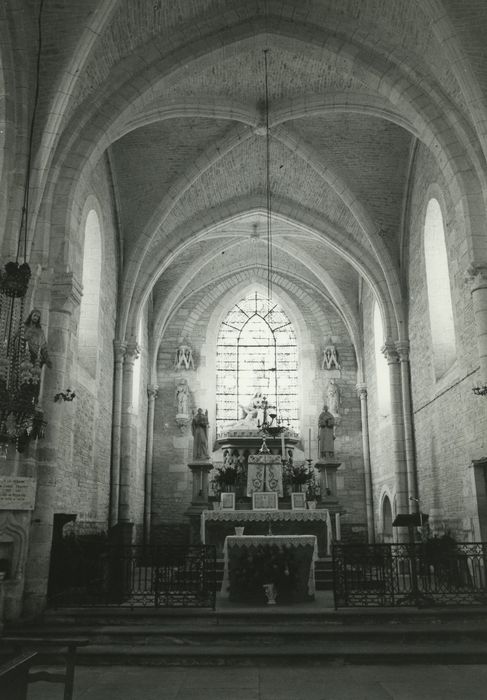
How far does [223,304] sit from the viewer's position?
23625mm

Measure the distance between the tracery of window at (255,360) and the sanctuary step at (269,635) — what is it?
42.5ft

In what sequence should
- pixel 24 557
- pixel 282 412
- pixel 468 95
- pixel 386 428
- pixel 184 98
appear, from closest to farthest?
pixel 24 557
pixel 468 95
pixel 184 98
pixel 386 428
pixel 282 412

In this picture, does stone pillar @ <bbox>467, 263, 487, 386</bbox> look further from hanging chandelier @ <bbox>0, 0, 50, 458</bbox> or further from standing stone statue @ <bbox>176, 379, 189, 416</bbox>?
standing stone statue @ <bbox>176, 379, 189, 416</bbox>

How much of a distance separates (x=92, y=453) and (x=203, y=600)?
584cm

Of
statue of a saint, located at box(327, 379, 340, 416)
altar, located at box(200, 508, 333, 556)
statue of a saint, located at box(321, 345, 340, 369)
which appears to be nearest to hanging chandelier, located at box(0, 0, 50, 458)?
altar, located at box(200, 508, 333, 556)

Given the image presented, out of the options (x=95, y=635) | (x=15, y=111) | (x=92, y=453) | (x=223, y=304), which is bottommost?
(x=95, y=635)

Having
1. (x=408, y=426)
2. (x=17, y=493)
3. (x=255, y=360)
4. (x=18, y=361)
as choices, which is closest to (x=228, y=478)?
(x=408, y=426)

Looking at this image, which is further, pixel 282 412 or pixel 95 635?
pixel 282 412

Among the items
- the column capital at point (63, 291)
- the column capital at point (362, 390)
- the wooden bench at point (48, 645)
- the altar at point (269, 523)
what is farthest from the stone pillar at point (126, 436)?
the wooden bench at point (48, 645)

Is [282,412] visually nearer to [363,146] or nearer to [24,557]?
[363,146]

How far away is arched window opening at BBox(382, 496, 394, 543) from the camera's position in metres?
18.9

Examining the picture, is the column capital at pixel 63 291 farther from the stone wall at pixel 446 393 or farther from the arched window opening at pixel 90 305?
the stone wall at pixel 446 393

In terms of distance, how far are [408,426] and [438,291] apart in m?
3.63

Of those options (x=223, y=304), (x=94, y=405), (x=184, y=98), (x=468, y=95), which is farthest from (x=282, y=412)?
(x=468, y=95)
